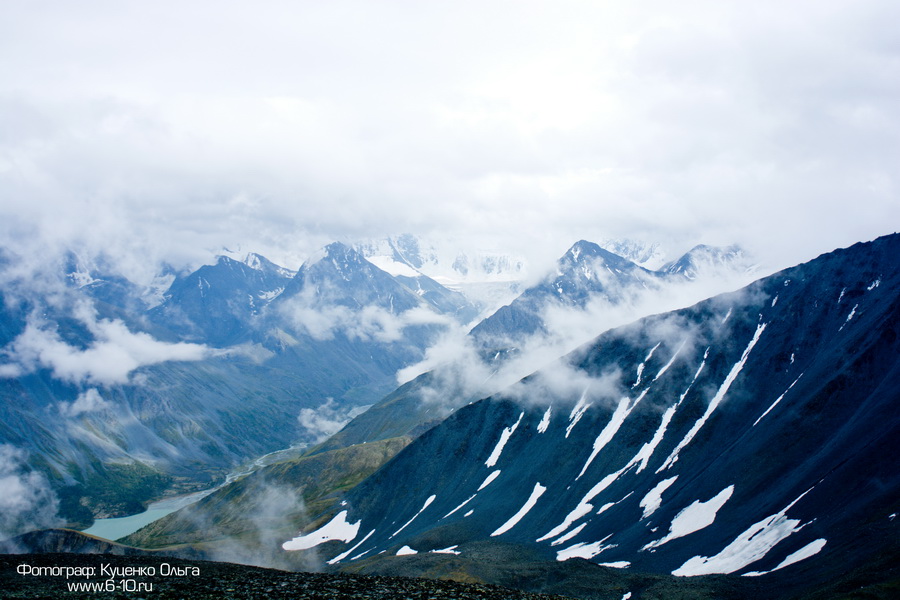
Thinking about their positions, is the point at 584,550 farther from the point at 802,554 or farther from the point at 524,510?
the point at 802,554

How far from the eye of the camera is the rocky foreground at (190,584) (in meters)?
53.8

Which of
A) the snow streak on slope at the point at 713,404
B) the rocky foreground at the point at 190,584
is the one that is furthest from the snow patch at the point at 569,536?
the rocky foreground at the point at 190,584

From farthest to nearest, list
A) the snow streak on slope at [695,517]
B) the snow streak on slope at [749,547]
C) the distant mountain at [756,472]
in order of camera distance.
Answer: the snow streak on slope at [695,517] → the snow streak on slope at [749,547] → the distant mountain at [756,472]

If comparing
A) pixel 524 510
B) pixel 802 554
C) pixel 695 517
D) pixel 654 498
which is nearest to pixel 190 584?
pixel 802 554

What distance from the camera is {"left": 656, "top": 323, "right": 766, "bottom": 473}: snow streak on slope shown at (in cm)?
16925

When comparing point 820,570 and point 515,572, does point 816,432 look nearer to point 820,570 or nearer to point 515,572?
point 820,570

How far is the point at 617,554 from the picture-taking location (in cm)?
12925

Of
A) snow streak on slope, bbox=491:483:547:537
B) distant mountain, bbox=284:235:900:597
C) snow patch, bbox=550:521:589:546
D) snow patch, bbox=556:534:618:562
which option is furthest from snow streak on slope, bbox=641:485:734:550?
snow streak on slope, bbox=491:483:547:537

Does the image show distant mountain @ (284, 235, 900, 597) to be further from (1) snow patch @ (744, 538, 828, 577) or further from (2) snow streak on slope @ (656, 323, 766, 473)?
(2) snow streak on slope @ (656, 323, 766, 473)

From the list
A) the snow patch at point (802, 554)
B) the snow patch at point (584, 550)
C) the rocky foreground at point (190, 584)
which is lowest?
the snow patch at point (584, 550)

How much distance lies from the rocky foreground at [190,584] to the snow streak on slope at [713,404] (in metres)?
121

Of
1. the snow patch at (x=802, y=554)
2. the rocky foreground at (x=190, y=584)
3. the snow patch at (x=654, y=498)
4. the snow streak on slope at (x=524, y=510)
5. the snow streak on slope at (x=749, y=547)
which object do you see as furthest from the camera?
the snow streak on slope at (x=524, y=510)

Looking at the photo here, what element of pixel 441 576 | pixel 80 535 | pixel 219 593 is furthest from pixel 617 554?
pixel 80 535

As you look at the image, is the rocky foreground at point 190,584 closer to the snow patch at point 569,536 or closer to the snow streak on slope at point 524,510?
the snow patch at point 569,536
